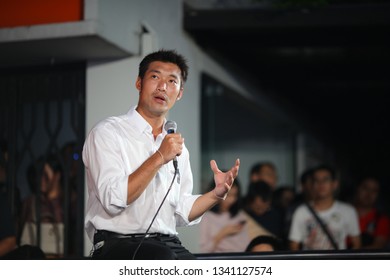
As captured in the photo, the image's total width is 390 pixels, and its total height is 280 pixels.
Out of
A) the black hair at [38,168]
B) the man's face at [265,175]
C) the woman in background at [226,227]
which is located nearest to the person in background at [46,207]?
the black hair at [38,168]

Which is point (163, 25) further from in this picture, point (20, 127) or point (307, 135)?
point (307, 135)

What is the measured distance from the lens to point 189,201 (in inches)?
95.0

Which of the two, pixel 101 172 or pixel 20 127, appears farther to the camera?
pixel 20 127

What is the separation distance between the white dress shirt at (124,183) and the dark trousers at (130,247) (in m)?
0.02

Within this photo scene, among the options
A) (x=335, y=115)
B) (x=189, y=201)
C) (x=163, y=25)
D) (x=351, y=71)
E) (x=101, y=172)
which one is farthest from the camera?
(x=335, y=115)

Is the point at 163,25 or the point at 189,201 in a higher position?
the point at 163,25

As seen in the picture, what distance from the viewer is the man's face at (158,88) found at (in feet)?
7.70

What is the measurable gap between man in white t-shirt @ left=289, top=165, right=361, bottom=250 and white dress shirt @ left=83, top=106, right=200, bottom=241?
4.76ft

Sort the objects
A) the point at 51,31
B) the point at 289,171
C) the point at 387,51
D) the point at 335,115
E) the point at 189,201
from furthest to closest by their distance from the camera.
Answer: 1. the point at 335,115
2. the point at 289,171
3. the point at 387,51
4. the point at 51,31
5. the point at 189,201

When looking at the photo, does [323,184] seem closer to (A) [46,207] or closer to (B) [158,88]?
(A) [46,207]

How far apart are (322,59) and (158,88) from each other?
13.4 ft
